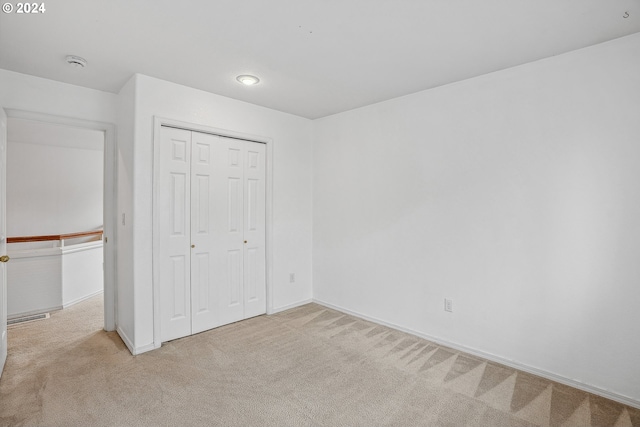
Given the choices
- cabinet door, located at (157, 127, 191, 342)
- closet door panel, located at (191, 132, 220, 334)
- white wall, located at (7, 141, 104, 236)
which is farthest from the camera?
white wall, located at (7, 141, 104, 236)

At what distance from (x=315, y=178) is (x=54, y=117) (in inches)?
108

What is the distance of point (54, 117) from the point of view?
2.89m

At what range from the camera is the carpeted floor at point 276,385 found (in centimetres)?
197

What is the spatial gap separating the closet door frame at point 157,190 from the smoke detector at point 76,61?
622 millimetres

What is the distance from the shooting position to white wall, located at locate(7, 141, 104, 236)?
17.9 feet

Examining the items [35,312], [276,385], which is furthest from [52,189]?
[276,385]

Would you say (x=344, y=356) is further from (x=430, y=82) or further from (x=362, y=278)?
Result: (x=430, y=82)

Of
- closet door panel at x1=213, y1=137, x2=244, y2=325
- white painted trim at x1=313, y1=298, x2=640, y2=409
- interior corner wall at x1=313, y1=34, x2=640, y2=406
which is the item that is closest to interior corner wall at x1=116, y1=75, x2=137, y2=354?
closet door panel at x1=213, y1=137, x2=244, y2=325

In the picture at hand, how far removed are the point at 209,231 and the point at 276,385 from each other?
168 centimetres

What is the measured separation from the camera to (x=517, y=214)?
8.43 feet

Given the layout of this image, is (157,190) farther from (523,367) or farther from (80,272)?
(523,367)

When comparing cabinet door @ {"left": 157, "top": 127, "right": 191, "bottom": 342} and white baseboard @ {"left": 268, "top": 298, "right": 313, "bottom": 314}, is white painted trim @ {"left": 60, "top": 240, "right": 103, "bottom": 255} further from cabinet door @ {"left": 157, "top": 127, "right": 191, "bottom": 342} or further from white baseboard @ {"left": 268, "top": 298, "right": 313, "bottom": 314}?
white baseboard @ {"left": 268, "top": 298, "right": 313, "bottom": 314}

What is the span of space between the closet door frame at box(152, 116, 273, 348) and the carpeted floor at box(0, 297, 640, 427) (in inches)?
18.0

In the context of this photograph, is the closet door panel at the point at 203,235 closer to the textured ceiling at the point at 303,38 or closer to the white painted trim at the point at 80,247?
the textured ceiling at the point at 303,38
